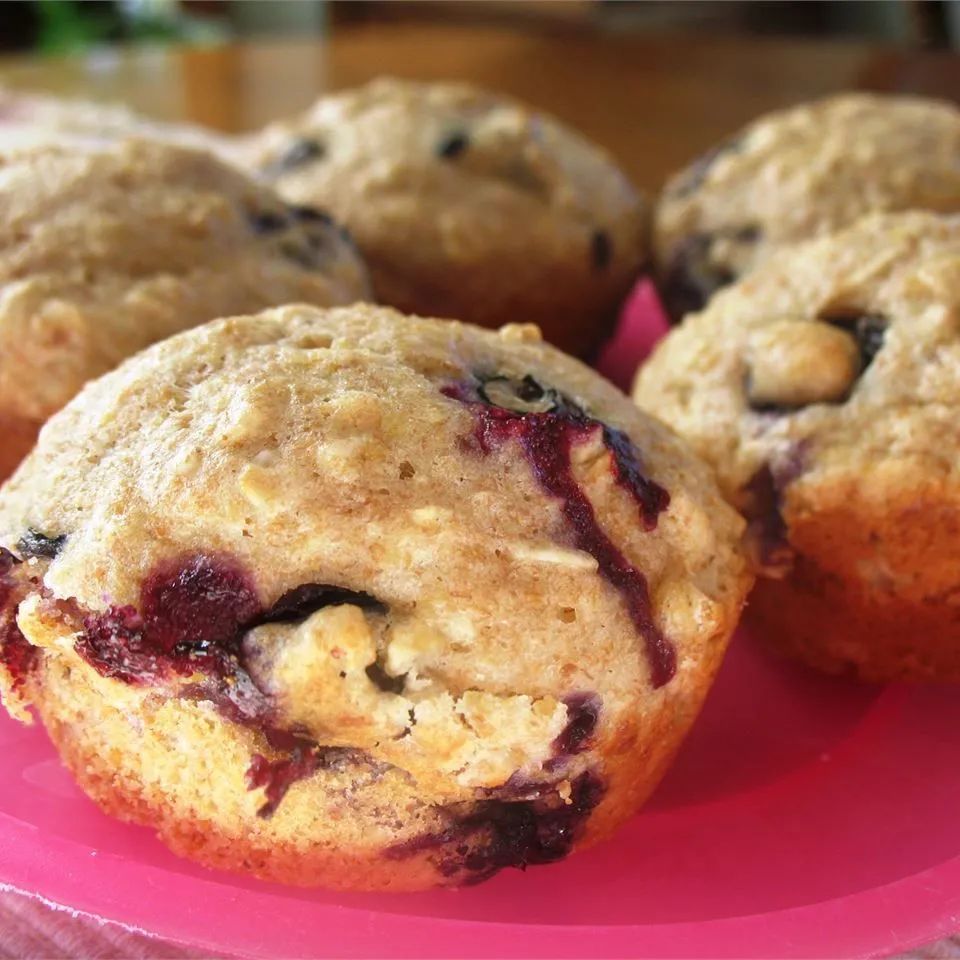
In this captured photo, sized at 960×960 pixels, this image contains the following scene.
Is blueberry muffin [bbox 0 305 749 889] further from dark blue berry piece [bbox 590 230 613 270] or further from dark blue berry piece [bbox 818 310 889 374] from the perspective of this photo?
dark blue berry piece [bbox 590 230 613 270]

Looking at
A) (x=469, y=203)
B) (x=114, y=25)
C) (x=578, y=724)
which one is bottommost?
(x=114, y=25)

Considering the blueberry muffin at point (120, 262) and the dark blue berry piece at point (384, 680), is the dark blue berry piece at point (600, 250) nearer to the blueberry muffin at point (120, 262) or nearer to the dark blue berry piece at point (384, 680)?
the blueberry muffin at point (120, 262)

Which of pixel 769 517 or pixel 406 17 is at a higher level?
pixel 769 517

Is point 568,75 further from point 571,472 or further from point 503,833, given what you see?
point 503,833

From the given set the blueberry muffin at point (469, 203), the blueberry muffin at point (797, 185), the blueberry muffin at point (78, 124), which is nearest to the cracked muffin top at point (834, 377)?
the blueberry muffin at point (797, 185)

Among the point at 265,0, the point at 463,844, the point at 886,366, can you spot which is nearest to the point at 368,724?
the point at 463,844

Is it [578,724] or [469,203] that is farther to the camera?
[469,203]

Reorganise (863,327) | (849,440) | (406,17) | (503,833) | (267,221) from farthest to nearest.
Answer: (406,17)
(267,221)
(863,327)
(849,440)
(503,833)

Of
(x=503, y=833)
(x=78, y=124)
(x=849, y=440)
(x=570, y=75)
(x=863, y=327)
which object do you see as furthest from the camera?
(x=570, y=75)

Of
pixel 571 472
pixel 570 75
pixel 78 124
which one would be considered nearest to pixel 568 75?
pixel 570 75
